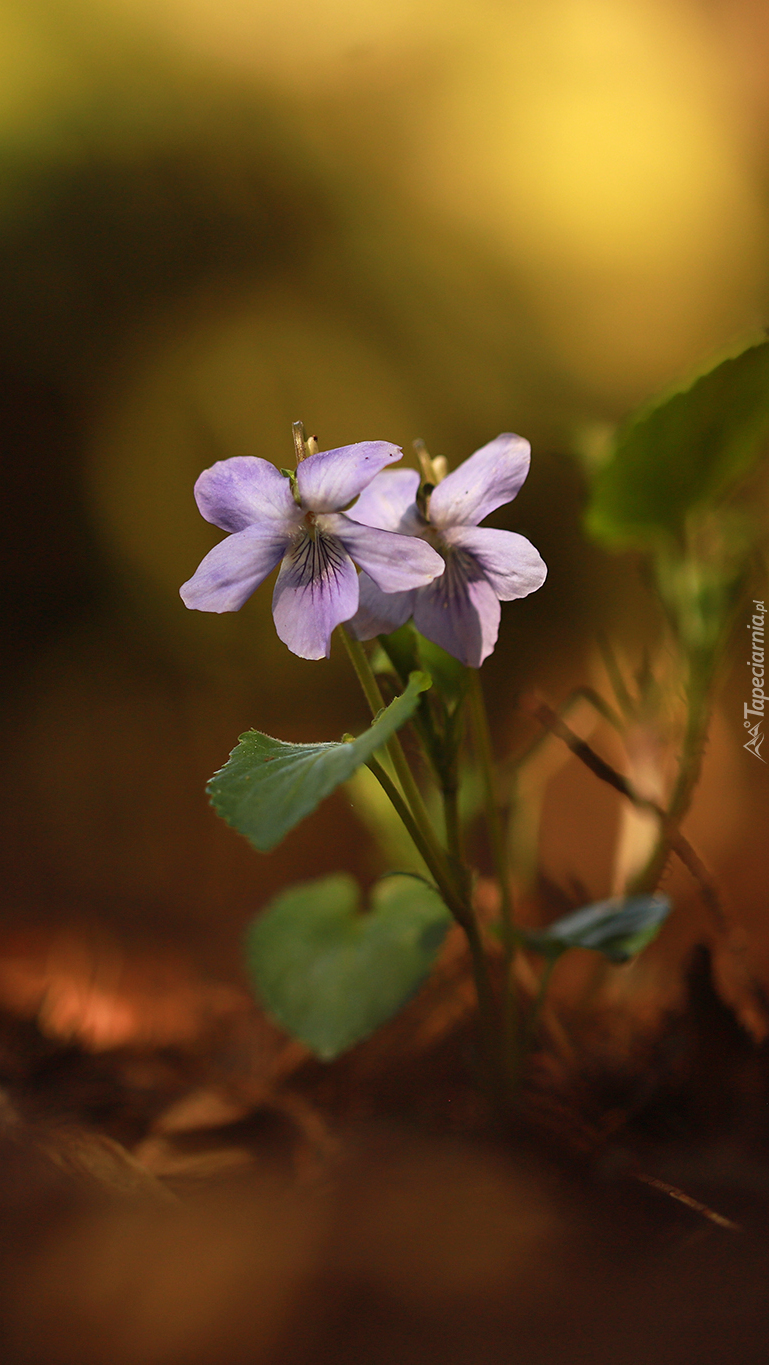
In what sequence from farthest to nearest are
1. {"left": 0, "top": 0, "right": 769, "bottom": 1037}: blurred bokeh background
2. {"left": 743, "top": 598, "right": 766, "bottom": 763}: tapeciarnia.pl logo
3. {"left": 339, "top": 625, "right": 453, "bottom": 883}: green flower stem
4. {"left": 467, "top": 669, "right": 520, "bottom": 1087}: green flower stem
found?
{"left": 0, "top": 0, "right": 769, "bottom": 1037}: blurred bokeh background, {"left": 743, "top": 598, "right": 766, "bottom": 763}: tapeciarnia.pl logo, {"left": 467, "top": 669, "right": 520, "bottom": 1087}: green flower stem, {"left": 339, "top": 625, "right": 453, "bottom": 883}: green flower stem

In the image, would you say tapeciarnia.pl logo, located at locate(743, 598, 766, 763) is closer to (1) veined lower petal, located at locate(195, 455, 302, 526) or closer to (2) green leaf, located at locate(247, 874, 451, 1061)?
(2) green leaf, located at locate(247, 874, 451, 1061)

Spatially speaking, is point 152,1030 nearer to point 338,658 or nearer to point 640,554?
point 338,658

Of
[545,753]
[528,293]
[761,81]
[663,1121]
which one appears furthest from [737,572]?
[761,81]

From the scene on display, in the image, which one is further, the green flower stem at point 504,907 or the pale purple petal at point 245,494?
the green flower stem at point 504,907

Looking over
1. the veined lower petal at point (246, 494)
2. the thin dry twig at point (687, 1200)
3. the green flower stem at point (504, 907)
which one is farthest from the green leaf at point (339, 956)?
the veined lower petal at point (246, 494)

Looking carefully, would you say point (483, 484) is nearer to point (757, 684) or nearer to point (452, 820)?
point (452, 820)

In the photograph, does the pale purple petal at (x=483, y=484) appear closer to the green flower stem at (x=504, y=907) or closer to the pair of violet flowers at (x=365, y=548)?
the pair of violet flowers at (x=365, y=548)

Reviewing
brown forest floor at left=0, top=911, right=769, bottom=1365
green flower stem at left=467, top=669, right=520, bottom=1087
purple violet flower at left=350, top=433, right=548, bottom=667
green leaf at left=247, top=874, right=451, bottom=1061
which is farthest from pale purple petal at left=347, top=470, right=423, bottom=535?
brown forest floor at left=0, top=911, right=769, bottom=1365

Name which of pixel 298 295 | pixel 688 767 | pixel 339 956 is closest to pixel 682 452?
pixel 688 767
